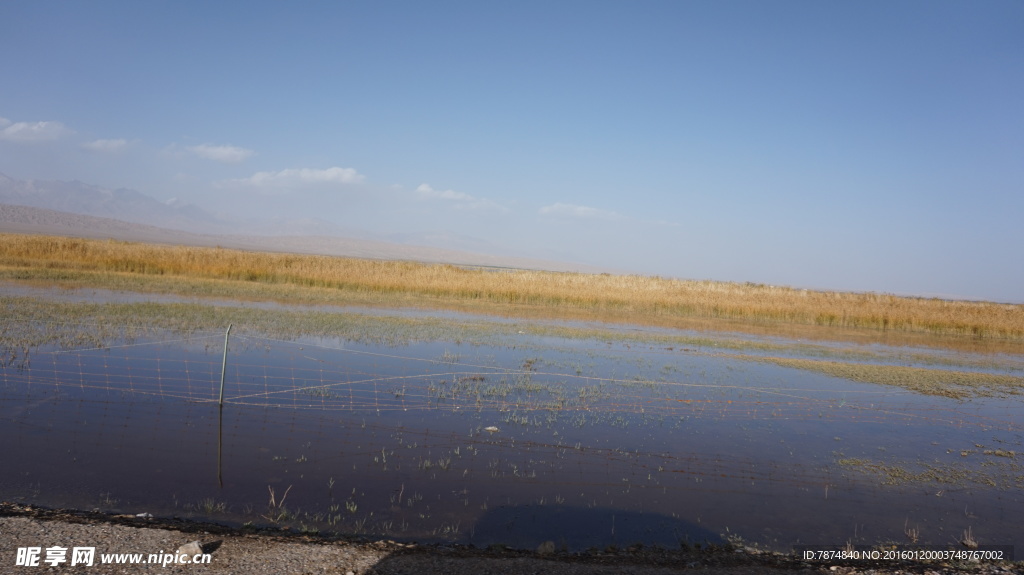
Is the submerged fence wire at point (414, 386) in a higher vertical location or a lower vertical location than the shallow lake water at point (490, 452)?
higher

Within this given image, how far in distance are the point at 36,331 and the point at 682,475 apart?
571 inches

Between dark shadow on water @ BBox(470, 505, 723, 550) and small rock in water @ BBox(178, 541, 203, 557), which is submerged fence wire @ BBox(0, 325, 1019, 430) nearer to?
dark shadow on water @ BBox(470, 505, 723, 550)

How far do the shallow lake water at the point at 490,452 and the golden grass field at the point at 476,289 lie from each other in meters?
18.9

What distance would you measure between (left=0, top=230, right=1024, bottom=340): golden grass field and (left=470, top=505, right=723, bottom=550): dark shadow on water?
2434 cm

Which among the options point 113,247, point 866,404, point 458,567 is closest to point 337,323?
point 866,404

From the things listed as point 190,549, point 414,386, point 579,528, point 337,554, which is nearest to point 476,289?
point 414,386

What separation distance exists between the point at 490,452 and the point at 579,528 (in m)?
2.36

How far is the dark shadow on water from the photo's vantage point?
243 inches

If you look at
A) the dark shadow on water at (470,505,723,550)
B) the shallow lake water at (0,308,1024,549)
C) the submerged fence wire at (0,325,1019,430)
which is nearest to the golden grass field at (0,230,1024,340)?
the submerged fence wire at (0,325,1019,430)

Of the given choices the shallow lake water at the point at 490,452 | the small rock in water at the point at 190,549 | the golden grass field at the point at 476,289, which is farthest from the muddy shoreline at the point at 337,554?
the golden grass field at the point at 476,289

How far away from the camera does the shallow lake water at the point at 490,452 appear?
6637mm

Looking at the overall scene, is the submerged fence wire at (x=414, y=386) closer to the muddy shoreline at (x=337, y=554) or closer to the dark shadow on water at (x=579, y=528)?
the dark shadow on water at (x=579, y=528)

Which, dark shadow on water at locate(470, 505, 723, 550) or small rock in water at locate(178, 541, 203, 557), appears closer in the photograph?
small rock in water at locate(178, 541, 203, 557)

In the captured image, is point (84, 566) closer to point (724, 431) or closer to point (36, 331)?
point (724, 431)
